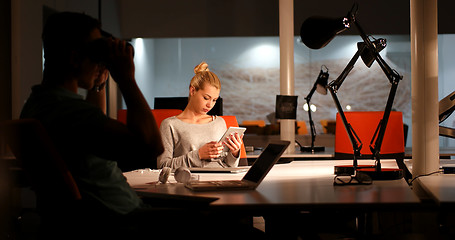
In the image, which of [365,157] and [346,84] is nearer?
[365,157]

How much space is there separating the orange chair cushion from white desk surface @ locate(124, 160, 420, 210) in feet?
5.57

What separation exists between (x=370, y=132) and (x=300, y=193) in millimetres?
2481

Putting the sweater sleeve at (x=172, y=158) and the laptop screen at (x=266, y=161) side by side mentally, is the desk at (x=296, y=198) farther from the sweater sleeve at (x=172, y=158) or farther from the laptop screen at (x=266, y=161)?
the sweater sleeve at (x=172, y=158)

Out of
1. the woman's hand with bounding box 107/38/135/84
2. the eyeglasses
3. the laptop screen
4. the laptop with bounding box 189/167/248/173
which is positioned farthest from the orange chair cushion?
the woman's hand with bounding box 107/38/135/84

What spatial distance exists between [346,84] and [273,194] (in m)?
8.36

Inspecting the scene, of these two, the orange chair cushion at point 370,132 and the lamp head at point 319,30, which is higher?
the lamp head at point 319,30

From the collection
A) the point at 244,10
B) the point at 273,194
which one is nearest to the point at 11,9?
the point at 244,10

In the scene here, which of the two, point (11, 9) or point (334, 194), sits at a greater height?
point (11, 9)

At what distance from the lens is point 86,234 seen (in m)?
1.42

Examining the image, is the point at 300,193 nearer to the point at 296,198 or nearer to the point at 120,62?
the point at 296,198

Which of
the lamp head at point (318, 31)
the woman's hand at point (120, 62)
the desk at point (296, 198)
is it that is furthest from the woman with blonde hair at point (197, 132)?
the woman's hand at point (120, 62)

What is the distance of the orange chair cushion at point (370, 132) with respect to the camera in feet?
13.3

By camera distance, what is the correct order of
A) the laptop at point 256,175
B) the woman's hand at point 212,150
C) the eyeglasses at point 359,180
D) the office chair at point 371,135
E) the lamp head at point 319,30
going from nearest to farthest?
1. the laptop at point 256,175
2. the eyeglasses at point 359,180
3. the lamp head at point 319,30
4. the woman's hand at point 212,150
5. the office chair at point 371,135

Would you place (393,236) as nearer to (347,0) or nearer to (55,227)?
(55,227)
